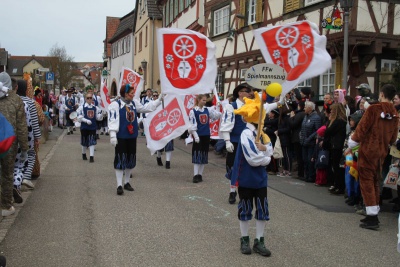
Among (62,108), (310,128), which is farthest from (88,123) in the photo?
(62,108)

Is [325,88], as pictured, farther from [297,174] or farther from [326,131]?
[326,131]

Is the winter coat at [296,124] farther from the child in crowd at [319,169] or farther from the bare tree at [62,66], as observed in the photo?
the bare tree at [62,66]

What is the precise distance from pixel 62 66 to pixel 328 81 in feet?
203

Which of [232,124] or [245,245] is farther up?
[232,124]

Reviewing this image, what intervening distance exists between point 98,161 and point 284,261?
909cm

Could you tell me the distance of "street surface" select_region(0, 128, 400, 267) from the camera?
550 cm

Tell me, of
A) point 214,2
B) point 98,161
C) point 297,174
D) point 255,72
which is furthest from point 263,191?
point 214,2

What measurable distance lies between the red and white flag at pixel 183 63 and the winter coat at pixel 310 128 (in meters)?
2.65

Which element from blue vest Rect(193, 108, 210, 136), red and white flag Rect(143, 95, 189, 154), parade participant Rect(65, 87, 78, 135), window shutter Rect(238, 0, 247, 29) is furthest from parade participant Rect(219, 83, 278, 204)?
parade participant Rect(65, 87, 78, 135)

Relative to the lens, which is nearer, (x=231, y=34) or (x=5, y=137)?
(x=5, y=137)

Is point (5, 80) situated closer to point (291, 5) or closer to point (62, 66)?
point (291, 5)

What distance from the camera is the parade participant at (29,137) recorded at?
790 cm

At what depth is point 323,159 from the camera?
33.0ft

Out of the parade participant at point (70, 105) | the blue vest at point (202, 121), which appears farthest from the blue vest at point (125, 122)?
the parade participant at point (70, 105)
